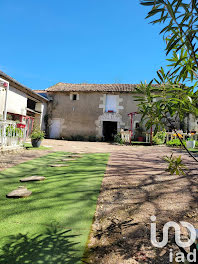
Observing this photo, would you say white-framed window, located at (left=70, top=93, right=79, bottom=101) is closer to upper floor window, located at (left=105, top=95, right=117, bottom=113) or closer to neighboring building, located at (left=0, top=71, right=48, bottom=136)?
neighboring building, located at (left=0, top=71, right=48, bottom=136)

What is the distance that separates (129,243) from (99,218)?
497mm

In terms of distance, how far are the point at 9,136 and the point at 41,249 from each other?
19.7 ft

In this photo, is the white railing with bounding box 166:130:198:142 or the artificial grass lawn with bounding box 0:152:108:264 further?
the white railing with bounding box 166:130:198:142

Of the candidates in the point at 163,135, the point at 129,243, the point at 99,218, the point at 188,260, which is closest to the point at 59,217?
the point at 99,218

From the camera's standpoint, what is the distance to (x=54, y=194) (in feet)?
8.46

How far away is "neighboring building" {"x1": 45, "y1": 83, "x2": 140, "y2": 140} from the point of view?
16.6 metres

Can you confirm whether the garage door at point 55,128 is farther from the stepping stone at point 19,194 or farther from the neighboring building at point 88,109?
the stepping stone at point 19,194

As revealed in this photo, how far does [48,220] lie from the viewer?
1869 millimetres

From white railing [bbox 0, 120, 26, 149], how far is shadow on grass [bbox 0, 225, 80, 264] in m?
5.27

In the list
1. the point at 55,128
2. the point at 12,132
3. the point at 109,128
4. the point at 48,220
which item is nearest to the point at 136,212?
the point at 48,220

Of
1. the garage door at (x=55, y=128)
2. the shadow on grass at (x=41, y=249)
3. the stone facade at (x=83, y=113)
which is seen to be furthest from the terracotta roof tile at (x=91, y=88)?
the shadow on grass at (x=41, y=249)

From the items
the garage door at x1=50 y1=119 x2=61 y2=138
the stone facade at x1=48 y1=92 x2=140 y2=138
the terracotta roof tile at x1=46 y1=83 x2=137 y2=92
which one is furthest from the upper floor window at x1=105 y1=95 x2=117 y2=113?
the garage door at x1=50 y1=119 x2=61 y2=138

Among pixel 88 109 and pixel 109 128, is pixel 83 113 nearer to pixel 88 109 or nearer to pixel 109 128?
pixel 88 109

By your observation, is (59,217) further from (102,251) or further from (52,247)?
(102,251)
